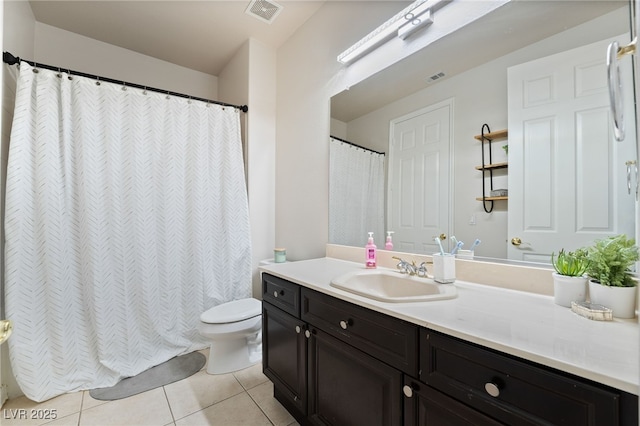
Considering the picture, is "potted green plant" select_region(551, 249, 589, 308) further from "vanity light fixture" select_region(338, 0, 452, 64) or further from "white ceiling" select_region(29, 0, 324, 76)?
"white ceiling" select_region(29, 0, 324, 76)

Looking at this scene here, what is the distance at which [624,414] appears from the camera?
53cm

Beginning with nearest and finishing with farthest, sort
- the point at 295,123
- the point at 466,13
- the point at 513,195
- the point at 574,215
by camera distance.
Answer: the point at 574,215, the point at 513,195, the point at 466,13, the point at 295,123

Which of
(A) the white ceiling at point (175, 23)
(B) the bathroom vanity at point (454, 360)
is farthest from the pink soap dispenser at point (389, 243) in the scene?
(A) the white ceiling at point (175, 23)

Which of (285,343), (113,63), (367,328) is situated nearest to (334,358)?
(367,328)

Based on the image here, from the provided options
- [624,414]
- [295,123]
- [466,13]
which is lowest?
[624,414]

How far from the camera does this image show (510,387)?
2.14 feet

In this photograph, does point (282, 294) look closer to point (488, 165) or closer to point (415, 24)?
point (488, 165)

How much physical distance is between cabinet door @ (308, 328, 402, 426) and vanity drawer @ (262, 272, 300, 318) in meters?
0.17

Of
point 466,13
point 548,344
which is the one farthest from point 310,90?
point 548,344

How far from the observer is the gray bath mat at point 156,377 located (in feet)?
5.46

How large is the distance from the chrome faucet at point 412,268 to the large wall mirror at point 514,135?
0.54 ft

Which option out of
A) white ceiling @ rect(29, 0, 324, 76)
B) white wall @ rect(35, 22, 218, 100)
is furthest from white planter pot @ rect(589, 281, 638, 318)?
white wall @ rect(35, 22, 218, 100)

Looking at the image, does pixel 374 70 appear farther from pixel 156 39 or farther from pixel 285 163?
pixel 156 39

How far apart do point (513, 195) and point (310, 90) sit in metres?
1.62
